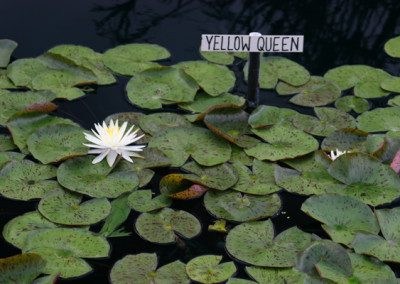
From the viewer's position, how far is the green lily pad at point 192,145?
→ 233 cm

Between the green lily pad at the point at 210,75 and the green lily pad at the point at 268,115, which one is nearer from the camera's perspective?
the green lily pad at the point at 268,115

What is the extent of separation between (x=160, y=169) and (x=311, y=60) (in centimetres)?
127

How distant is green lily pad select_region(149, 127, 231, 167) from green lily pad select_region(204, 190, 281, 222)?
0.18 m

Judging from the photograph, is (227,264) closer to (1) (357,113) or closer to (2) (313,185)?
(2) (313,185)

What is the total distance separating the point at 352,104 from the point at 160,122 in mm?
986

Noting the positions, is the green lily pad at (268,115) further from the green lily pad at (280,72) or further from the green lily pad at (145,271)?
the green lily pad at (145,271)

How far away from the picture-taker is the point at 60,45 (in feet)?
9.93

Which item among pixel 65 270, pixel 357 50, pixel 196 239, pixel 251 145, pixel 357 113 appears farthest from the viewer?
pixel 357 50

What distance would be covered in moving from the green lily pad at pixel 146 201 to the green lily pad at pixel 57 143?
32 cm

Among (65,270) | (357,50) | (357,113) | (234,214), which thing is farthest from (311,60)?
(65,270)

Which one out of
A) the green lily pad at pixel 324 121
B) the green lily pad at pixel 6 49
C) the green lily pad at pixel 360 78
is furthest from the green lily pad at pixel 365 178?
the green lily pad at pixel 6 49

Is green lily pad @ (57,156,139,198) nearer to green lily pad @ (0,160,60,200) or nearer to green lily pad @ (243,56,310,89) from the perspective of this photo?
green lily pad @ (0,160,60,200)

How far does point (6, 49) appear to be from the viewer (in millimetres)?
2939

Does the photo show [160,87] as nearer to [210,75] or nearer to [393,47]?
[210,75]
